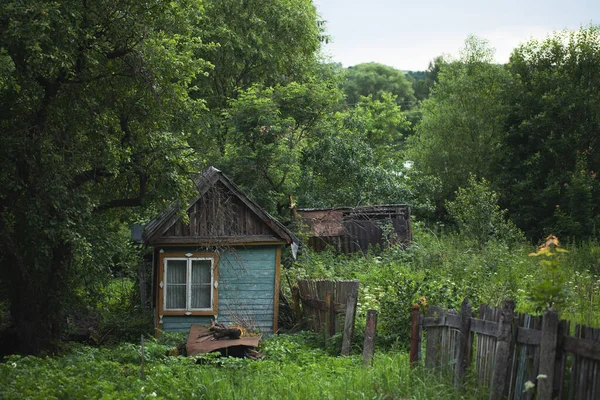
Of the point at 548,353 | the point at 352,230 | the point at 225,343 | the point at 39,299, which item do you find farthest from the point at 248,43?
the point at 548,353

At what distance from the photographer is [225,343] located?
14688mm

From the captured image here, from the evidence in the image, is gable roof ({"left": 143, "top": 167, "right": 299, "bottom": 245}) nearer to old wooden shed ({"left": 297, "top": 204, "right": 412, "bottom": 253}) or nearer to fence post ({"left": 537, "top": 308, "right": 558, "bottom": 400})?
old wooden shed ({"left": 297, "top": 204, "right": 412, "bottom": 253})

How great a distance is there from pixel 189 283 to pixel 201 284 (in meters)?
0.32

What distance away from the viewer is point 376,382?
9.38 metres

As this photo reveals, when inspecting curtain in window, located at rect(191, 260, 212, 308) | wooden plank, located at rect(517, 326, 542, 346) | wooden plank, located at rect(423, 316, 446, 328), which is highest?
wooden plank, located at rect(517, 326, 542, 346)

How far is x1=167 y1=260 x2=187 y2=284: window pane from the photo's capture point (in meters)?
18.7

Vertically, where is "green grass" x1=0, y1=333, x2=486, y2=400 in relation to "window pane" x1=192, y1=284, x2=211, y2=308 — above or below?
above

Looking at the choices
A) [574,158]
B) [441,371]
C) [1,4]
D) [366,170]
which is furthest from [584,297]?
[574,158]

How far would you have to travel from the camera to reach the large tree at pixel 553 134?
100 feet

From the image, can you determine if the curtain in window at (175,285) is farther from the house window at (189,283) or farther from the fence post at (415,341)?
the fence post at (415,341)

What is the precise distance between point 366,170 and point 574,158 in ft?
31.2

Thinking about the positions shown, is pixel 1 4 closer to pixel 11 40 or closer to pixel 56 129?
pixel 11 40

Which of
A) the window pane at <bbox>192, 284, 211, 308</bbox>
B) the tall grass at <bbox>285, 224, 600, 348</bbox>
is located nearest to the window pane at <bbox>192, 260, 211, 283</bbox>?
the window pane at <bbox>192, 284, 211, 308</bbox>

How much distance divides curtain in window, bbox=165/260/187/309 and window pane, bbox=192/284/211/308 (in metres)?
0.26
